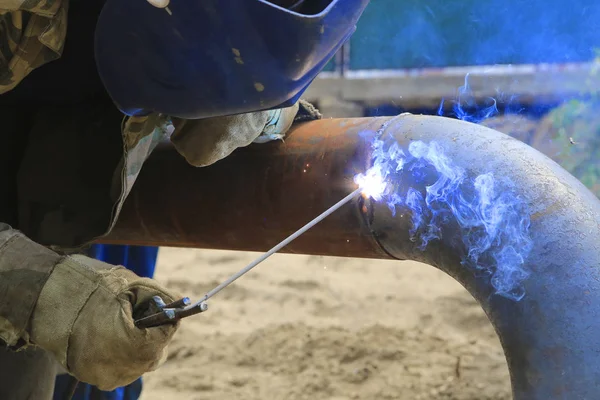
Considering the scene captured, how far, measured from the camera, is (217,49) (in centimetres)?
108

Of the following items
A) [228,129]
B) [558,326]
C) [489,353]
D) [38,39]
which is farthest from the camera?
[489,353]

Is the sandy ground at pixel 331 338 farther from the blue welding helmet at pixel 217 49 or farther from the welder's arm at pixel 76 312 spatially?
the blue welding helmet at pixel 217 49

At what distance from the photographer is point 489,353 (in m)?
2.97

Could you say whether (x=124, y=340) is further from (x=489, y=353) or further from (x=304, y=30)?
(x=489, y=353)

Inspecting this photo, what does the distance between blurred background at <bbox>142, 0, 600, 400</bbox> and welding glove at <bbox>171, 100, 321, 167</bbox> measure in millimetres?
623

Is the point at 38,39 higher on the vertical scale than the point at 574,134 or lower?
higher

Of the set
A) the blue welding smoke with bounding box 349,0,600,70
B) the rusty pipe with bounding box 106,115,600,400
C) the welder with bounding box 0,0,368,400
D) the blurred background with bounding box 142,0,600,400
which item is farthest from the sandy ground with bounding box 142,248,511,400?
the welder with bounding box 0,0,368,400

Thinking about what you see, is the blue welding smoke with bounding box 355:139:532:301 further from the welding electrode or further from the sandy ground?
the sandy ground

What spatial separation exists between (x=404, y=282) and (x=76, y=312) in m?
2.52

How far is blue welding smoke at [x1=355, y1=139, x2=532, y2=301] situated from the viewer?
107 cm

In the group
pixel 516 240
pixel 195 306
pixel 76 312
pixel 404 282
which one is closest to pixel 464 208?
pixel 516 240

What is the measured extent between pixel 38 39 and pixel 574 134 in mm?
1366

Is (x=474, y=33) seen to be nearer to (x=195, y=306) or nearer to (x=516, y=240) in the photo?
(x=516, y=240)

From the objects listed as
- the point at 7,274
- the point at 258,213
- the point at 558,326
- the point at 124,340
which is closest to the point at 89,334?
the point at 124,340
